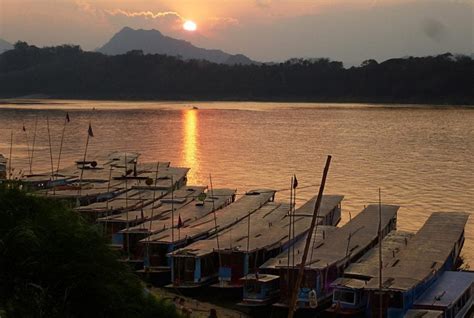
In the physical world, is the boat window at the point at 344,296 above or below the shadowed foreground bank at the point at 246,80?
below

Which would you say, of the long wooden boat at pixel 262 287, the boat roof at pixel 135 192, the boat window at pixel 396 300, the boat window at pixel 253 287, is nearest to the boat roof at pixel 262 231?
the long wooden boat at pixel 262 287

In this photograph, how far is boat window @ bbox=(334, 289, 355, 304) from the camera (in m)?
14.5

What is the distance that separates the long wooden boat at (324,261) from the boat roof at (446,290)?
189cm

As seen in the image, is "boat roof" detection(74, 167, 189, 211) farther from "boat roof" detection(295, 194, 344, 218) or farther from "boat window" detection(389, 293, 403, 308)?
"boat window" detection(389, 293, 403, 308)

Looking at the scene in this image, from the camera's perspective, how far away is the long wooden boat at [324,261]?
15180mm

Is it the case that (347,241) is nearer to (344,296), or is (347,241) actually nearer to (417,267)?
(417,267)

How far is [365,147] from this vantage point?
5019cm

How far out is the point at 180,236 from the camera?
1803 cm

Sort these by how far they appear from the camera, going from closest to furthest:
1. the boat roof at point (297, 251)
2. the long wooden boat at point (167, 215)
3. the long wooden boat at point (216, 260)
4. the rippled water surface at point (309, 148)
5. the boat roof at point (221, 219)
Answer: the boat roof at point (297, 251) < the long wooden boat at point (216, 260) < the boat roof at point (221, 219) < the long wooden boat at point (167, 215) < the rippled water surface at point (309, 148)

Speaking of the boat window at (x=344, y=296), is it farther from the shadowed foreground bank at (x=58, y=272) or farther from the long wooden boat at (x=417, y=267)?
the shadowed foreground bank at (x=58, y=272)

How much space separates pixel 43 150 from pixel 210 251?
103 feet

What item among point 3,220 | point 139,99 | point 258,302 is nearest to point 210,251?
point 258,302

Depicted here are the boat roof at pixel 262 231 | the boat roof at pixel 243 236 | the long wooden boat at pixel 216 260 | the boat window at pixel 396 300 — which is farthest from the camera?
the boat roof at pixel 262 231

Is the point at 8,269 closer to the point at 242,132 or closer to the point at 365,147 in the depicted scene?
the point at 365,147
